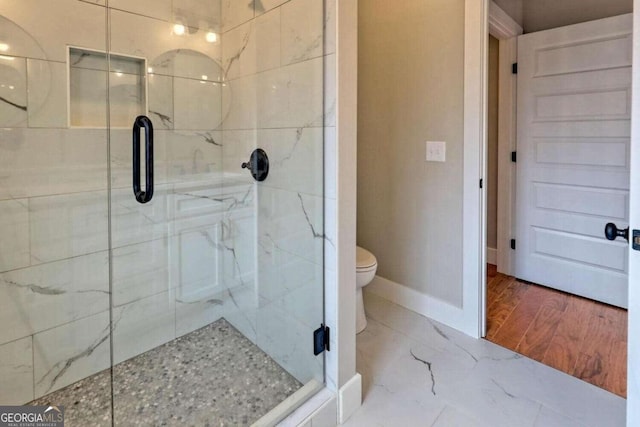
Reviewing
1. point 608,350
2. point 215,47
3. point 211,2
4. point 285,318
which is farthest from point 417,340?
point 211,2

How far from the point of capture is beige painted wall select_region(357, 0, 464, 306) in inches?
86.0

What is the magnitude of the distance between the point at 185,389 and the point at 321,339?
710 millimetres

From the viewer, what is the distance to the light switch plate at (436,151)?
224cm

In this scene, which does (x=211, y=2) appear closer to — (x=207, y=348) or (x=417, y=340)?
(x=207, y=348)

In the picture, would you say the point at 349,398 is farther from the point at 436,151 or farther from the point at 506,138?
the point at 506,138

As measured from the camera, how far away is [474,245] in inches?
83.7

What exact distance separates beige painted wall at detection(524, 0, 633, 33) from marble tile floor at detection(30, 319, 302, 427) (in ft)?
10.3

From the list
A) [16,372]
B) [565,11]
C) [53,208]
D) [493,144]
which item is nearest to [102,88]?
[53,208]

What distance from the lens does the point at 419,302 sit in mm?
2475

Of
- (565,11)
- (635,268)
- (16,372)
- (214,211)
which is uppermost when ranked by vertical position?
(565,11)

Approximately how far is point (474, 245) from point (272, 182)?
46.9 inches

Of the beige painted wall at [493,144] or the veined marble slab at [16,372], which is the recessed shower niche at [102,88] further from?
the beige painted wall at [493,144]

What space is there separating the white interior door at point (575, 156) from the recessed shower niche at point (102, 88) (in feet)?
8.93

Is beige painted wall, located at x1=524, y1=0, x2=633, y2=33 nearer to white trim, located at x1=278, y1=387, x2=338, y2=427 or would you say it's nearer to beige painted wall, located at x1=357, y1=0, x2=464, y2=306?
beige painted wall, located at x1=357, y1=0, x2=464, y2=306
